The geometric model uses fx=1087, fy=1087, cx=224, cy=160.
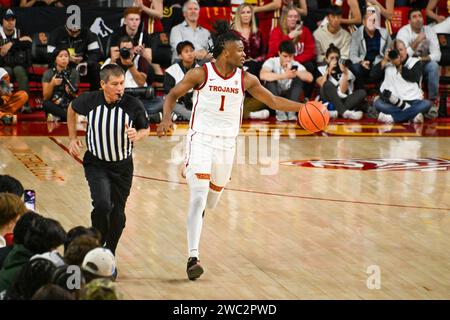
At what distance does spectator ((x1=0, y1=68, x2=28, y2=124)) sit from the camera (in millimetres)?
16578

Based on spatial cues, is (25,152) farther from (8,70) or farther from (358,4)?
(358,4)

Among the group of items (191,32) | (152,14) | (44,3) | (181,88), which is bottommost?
(181,88)

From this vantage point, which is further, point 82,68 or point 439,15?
point 439,15

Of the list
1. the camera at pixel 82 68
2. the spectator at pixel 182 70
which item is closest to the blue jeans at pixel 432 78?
the spectator at pixel 182 70

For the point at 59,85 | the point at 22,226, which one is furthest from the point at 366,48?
the point at 22,226

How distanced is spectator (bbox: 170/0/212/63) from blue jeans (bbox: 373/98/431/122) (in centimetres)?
317

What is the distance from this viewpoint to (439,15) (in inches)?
776

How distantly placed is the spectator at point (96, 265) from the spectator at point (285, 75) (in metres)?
12.2

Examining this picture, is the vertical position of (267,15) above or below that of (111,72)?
above

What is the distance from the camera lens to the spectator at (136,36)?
57.9ft

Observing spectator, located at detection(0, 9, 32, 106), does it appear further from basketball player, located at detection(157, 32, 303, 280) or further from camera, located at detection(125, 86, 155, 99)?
basketball player, located at detection(157, 32, 303, 280)

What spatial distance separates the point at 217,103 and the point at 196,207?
2.91 ft

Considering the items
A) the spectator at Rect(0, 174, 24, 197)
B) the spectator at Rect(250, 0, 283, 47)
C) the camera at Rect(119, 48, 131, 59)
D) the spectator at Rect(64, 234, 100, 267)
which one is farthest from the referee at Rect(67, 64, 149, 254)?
A: the spectator at Rect(250, 0, 283, 47)

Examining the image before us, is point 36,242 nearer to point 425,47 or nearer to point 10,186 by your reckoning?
point 10,186
